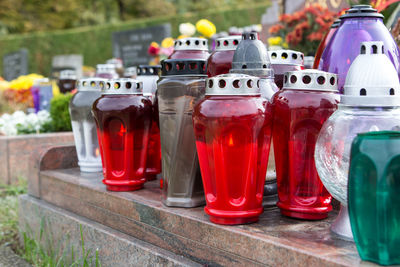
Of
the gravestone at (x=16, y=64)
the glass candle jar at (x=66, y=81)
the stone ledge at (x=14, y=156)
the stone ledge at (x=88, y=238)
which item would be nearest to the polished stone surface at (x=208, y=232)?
the stone ledge at (x=88, y=238)

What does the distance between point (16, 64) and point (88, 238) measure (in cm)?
1098

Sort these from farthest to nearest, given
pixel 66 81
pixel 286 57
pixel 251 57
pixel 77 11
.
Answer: pixel 77 11
pixel 66 81
pixel 286 57
pixel 251 57

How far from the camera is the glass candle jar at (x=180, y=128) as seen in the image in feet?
3.96

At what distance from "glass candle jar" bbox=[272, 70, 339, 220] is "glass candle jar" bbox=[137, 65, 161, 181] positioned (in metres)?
0.54

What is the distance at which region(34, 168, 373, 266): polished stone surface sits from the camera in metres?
0.92

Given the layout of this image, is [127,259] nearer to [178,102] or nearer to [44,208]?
[178,102]

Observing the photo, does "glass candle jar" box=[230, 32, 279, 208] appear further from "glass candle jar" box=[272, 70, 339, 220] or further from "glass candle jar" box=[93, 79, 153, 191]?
"glass candle jar" box=[93, 79, 153, 191]

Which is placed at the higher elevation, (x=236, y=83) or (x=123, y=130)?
(x=236, y=83)

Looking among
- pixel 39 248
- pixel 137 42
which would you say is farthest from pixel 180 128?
pixel 137 42

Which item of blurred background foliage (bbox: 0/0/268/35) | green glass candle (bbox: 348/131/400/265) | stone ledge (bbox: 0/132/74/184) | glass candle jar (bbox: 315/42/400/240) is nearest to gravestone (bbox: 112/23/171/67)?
stone ledge (bbox: 0/132/74/184)

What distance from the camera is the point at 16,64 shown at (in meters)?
11.5

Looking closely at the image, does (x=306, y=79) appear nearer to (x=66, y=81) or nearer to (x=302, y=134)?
(x=302, y=134)

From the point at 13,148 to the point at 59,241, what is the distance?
170 centimetres

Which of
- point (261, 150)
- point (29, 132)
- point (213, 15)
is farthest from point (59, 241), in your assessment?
point (213, 15)
